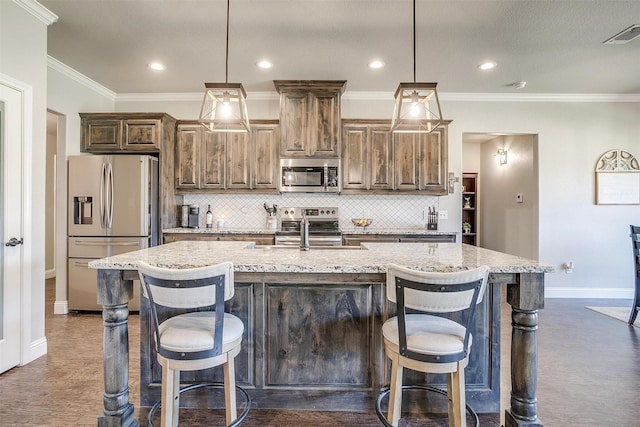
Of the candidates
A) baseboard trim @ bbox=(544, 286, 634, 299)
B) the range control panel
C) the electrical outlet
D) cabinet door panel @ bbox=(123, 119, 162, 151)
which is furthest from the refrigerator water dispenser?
the electrical outlet

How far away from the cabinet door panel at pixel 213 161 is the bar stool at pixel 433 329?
3.42 meters

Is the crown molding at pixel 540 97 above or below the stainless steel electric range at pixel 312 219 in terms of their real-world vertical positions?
above

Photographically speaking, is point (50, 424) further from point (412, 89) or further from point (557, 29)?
point (557, 29)

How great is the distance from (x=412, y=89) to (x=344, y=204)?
2729mm

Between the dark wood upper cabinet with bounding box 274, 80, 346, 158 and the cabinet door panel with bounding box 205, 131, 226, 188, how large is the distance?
83 cm

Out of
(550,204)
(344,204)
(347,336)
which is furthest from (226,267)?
(550,204)

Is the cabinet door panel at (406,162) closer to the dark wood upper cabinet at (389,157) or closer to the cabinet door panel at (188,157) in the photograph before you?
the dark wood upper cabinet at (389,157)

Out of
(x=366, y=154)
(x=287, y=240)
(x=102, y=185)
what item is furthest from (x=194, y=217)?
(x=366, y=154)

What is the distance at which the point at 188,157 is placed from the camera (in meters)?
4.50

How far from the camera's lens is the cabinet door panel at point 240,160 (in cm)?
448

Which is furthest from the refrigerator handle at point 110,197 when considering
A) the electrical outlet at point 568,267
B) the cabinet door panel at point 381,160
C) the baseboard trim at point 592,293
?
the electrical outlet at point 568,267

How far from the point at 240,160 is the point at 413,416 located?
349cm

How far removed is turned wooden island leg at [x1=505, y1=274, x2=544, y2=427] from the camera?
1732 millimetres

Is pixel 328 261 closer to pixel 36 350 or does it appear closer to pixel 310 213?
pixel 36 350
